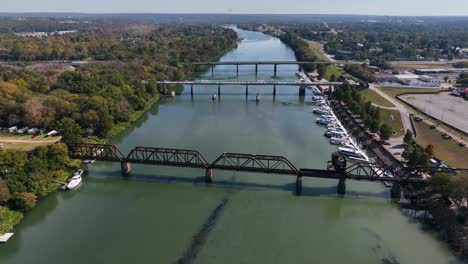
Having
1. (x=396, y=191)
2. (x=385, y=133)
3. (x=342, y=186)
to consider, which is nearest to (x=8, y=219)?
(x=342, y=186)

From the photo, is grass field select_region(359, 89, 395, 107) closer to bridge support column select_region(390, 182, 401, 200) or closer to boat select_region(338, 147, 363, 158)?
boat select_region(338, 147, 363, 158)

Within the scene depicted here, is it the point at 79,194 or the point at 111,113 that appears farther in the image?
the point at 111,113

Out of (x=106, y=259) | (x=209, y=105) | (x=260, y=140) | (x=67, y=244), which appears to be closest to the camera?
(x=106, y=259)

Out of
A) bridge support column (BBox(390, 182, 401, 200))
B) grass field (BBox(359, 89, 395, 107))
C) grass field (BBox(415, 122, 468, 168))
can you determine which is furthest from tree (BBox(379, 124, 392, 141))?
grass field (BBox(359, 89, 395, 107))

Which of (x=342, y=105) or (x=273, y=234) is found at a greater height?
(x=342, y=105)

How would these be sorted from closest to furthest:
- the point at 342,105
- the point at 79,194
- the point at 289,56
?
the point at 79,194 < the point at 342,105 < the point at 289,56

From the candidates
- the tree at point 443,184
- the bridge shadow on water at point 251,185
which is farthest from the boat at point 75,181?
the tree at point 443,184

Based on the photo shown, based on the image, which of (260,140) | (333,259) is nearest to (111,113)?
(260,140)

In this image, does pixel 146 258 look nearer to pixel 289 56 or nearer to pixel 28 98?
pixel 28 98
